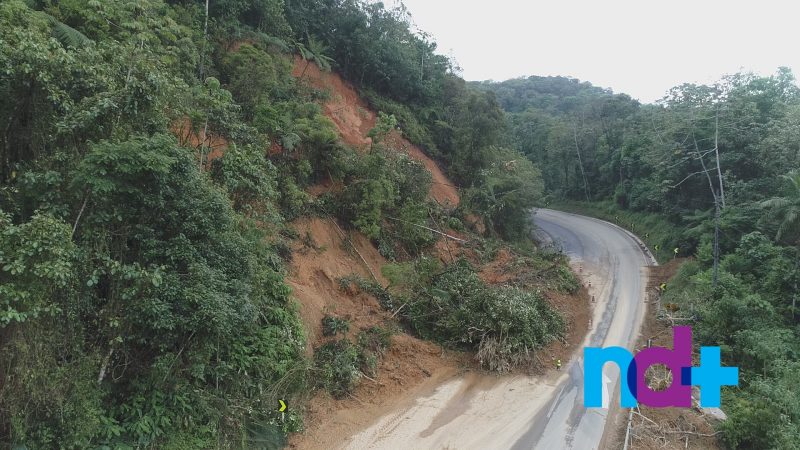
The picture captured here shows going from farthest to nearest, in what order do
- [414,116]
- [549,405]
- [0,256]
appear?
[414,116]
[549,405]
[0,256]

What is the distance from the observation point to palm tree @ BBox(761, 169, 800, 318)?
18.2 m

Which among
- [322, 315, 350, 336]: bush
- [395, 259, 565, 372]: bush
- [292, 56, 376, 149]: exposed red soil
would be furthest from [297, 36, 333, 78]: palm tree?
[322, 315, 350, 336]: bush

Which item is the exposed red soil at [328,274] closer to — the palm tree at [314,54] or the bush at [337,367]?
the bush at [337,367]

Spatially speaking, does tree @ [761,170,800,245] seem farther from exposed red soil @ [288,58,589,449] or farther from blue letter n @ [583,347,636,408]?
blue letter n @ [583,347,636,408]

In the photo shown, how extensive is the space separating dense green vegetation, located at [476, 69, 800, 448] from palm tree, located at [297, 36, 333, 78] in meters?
20.4

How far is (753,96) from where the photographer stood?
27078 mm

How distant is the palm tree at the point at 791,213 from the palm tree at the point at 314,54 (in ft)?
70.6

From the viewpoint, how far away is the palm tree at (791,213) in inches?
717

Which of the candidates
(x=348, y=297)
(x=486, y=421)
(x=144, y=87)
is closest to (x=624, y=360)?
(x=486, y=421)

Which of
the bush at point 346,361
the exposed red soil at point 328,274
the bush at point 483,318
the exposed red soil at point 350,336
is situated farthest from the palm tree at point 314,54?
the bush at point 346,361

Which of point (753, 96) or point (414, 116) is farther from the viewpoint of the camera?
point (414, 116)

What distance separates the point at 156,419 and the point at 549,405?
932cm

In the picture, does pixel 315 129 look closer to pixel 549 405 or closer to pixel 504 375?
pixel 504 375

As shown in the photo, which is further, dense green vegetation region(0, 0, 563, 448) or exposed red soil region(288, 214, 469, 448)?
exposed red soil region(288, 214, 469, 448)
